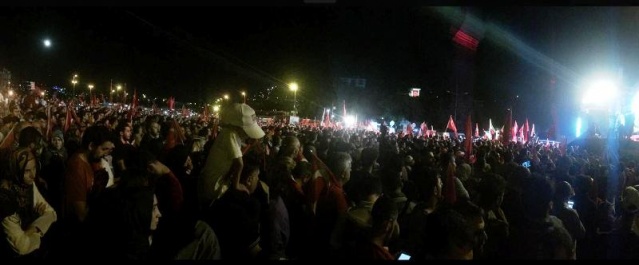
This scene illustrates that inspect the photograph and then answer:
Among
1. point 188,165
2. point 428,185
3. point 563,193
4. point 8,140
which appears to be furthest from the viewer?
point 8,140

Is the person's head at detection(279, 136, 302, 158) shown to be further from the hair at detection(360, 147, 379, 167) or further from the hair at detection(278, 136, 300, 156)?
the hair at detection(360, 147, 379, 167)

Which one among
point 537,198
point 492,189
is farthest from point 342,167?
point 537,198

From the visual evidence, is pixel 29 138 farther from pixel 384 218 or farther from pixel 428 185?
pixel 428 185

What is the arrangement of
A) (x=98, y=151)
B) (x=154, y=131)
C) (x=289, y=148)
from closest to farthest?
(x=98, y=151) < (x=289, y=148) < (x=154, y=131)

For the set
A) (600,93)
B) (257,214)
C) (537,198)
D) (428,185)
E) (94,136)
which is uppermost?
(600,93)

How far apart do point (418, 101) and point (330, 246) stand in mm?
65187

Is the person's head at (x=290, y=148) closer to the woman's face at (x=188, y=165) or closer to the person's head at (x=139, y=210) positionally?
the woman's face at (x=188, y=165)

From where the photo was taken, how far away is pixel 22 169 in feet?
13.6

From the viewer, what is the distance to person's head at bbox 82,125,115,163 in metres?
4.64

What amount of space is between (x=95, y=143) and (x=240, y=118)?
4.75 feet

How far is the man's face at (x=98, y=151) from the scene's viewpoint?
4645mm

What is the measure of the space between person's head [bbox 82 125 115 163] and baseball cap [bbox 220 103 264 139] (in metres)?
1.18

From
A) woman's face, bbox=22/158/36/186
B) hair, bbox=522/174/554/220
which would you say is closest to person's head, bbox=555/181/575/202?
hair, bbox=522/174/554/220

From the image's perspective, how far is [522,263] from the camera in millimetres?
3574
